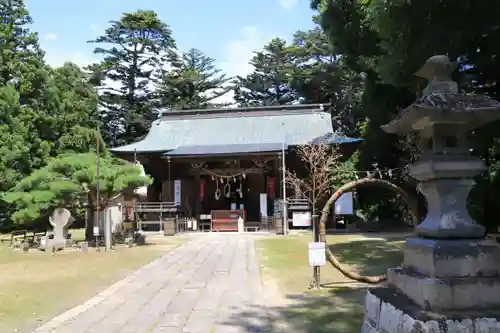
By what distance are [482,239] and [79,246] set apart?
506 inches

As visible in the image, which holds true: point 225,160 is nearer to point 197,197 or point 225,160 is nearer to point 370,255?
point 197,197

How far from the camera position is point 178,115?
2891 centimetres

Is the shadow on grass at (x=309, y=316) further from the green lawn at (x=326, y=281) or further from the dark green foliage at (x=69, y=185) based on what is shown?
the dark green foliage at (x=69, y=185)

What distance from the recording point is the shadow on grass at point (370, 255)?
30.8 feet

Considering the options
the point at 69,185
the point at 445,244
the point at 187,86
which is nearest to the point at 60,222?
the point at 69,185

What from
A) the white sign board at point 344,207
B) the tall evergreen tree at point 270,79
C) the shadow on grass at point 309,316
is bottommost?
the shadow on grass at point 309,316

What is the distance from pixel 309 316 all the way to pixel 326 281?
2.49 metres

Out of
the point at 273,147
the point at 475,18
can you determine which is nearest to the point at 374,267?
the point at 475,18

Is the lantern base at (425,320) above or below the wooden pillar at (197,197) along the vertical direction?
below

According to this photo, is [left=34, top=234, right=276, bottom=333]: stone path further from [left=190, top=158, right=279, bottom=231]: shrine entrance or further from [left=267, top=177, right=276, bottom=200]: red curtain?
[left=267, top=177, right=276, bottom=200]: red curtain

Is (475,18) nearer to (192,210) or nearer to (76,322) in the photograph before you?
(76,322)

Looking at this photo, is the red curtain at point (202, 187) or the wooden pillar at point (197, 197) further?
the wooden pillar at point (197, 197)

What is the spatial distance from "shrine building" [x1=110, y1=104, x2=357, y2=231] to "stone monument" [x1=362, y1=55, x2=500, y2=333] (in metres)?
16.0

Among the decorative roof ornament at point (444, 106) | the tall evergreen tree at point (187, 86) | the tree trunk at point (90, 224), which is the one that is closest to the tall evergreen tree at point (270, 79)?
the tall evergreen tree at point (187, 86)
